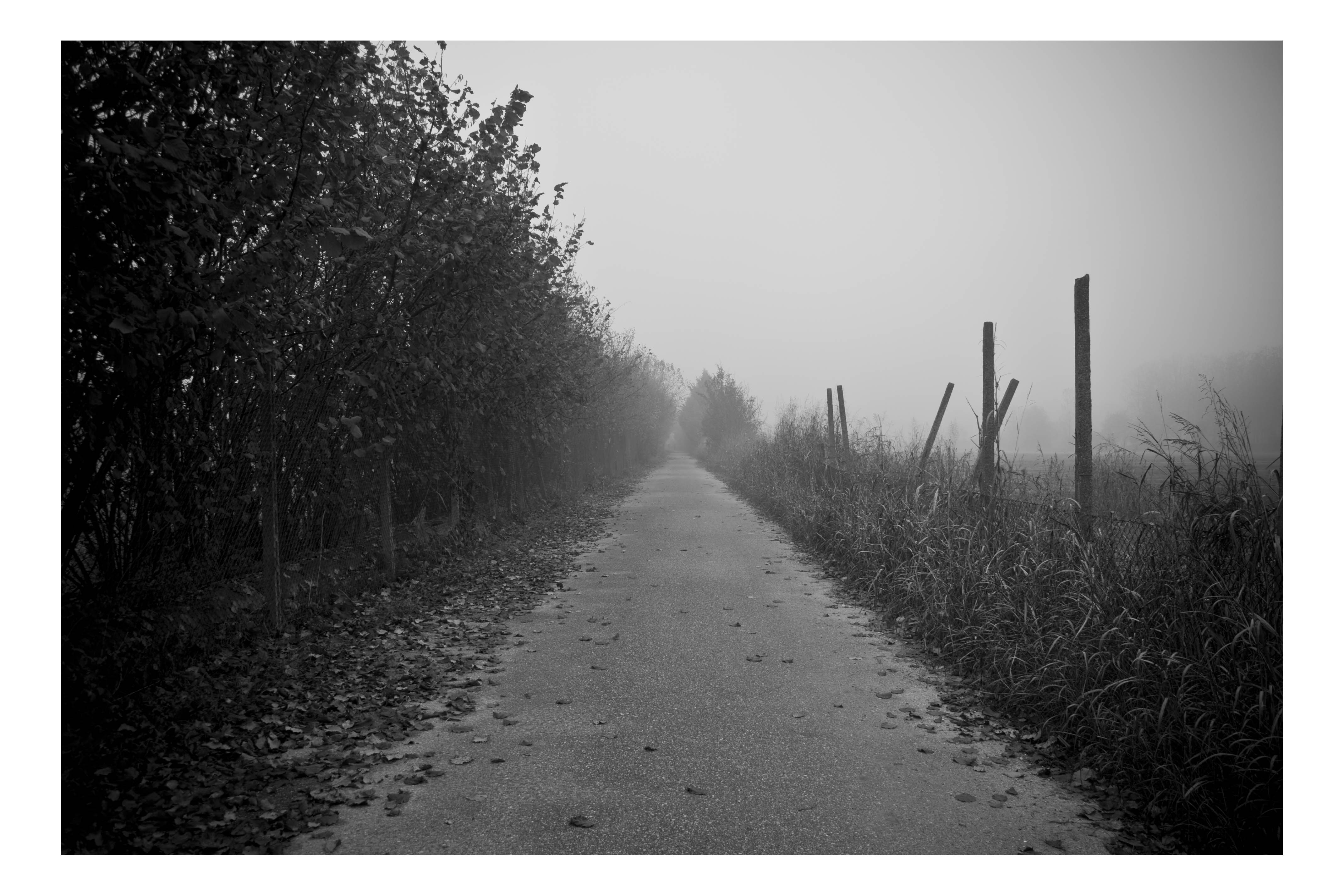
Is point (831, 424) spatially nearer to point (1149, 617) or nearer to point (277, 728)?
point (1149, 617)

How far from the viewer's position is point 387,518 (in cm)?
756

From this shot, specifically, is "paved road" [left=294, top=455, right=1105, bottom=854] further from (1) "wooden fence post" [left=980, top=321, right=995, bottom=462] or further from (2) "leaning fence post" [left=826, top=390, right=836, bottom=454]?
(2) "leaning fence post" [left=826, top=390, right=836, bottom=454]

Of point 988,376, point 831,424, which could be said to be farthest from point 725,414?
point 988,376

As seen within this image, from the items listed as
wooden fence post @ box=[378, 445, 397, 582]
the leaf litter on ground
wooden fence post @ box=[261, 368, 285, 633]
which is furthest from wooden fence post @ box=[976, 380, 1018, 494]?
wooden fence post @ box=[261, 368, 285, 633]

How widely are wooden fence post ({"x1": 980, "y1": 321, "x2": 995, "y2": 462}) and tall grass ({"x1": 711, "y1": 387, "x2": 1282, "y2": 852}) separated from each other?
1042mm

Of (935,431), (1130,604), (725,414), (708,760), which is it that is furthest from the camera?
(725,414)

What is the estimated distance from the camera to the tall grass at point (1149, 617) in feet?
9.51

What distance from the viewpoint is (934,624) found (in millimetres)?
5469

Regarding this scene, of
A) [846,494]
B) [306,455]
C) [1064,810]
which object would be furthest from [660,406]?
[1064,810]

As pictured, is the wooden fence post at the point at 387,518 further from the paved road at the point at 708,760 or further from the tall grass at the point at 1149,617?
the tall grass at the point at 1149,617

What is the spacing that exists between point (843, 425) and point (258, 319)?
37.4 feet

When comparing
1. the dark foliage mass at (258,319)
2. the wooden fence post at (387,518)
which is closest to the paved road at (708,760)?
the dark foliage mass at (258,319)

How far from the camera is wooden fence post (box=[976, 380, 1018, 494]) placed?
716 centimetres

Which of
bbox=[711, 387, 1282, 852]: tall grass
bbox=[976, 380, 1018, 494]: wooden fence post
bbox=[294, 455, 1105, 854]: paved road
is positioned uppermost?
bbox=[976, 380, 1018, 494]: wooden fence post
